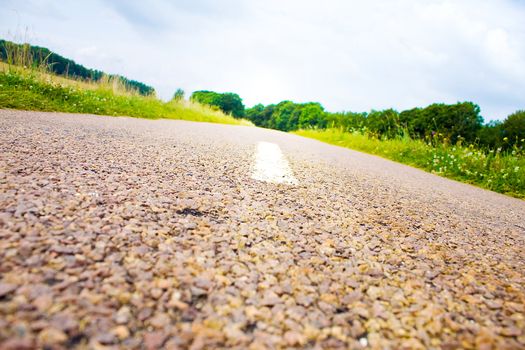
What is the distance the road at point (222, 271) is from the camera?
62 cm

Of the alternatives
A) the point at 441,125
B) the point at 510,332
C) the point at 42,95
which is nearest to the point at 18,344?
the point at 510,332

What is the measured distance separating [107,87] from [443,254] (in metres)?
10.6

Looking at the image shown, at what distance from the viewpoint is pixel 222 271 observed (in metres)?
0.85

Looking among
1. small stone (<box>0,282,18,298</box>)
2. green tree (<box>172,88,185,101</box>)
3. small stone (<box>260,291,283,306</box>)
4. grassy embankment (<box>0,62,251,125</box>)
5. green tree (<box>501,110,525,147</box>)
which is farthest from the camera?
green tree (<box>172,88,185,101</box>)

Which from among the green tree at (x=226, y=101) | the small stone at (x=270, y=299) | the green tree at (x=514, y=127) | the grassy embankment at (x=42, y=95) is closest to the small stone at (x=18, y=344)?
the small stone at (x=270, y=299)

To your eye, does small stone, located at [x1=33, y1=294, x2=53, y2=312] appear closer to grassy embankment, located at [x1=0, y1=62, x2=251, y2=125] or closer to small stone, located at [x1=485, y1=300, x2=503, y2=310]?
small stone, located at [x1=485, y1=300, x2=503, y2=310]

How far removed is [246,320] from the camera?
687 millimetres

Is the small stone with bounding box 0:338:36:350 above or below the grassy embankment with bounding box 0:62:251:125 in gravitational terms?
below

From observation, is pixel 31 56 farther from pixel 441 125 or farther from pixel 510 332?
pixel 441 125

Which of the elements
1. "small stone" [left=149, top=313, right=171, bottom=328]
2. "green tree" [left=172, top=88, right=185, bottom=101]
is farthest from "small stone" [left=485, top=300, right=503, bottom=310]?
"green tree" [left=172, top=88, right=185, bottom=101]

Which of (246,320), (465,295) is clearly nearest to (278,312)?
(246,320)

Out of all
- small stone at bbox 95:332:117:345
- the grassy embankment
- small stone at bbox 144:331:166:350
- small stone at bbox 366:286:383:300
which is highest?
the grassy embankment

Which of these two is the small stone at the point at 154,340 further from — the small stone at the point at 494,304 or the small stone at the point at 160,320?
the small stone at the point at 494,304

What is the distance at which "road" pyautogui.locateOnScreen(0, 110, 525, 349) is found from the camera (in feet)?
2.04
